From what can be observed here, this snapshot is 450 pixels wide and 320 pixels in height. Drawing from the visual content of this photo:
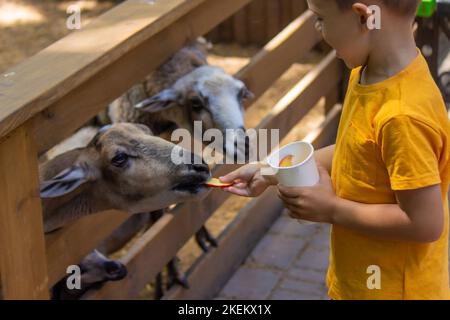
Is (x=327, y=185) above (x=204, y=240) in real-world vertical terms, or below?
above

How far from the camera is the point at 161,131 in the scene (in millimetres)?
4430

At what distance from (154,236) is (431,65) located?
7.41 ft

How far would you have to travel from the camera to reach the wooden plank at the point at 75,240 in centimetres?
335

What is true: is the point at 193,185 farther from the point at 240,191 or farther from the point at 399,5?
the point at 399,5

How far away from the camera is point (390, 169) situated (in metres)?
2.17

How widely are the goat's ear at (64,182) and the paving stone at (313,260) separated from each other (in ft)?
6.02

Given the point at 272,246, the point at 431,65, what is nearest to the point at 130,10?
the point at 272,246

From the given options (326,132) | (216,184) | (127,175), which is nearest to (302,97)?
(326,132)

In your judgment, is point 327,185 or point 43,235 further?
point 43,235

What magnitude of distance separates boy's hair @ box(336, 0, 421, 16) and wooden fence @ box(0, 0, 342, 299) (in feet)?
3.46

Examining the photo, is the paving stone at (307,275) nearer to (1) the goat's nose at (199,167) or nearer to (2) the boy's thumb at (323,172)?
(1) the goat's nose at (199,167)

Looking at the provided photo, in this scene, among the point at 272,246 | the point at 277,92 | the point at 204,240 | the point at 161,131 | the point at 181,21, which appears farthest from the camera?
the point at 277,92
